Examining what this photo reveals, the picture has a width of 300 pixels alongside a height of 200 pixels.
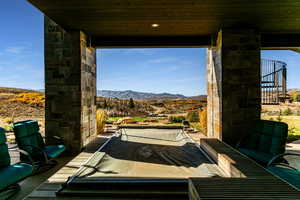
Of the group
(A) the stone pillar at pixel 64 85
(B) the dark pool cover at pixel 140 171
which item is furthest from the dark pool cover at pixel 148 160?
(A) the stone pillar at pixel 64 85

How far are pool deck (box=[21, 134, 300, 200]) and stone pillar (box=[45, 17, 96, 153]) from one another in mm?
1071

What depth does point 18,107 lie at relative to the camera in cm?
1222

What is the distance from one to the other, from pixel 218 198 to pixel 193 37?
397 cm

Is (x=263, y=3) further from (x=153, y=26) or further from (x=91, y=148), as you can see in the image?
(x=91, y=148)

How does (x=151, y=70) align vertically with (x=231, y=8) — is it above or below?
above

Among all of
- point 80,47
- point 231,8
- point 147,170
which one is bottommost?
point 147,170

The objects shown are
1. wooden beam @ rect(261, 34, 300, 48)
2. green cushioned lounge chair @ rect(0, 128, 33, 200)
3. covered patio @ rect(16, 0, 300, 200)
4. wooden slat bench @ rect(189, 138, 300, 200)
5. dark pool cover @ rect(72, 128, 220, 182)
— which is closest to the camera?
wooden slat bench @ rect(189, 138, 300, 200)

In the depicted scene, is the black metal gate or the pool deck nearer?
the pool deck

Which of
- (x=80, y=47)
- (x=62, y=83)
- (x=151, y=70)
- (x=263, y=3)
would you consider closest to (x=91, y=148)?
(x=62, y=83)

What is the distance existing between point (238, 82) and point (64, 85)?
409cm

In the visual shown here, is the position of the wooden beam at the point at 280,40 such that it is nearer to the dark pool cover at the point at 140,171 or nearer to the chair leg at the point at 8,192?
the dark pool cover at the point at 140,171

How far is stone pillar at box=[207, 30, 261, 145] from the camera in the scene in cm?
409

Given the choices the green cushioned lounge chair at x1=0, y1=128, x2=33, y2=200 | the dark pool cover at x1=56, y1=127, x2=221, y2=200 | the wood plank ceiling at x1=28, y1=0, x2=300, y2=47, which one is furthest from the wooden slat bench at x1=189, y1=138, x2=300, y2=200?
the wood plank ceiling at x1=28, y1=0, x2=300, y2=47

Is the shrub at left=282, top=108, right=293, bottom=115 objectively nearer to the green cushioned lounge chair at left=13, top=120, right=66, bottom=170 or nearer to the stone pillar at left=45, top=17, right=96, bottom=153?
the stone pillar at left=45, top=17, right=96, bottom=153
